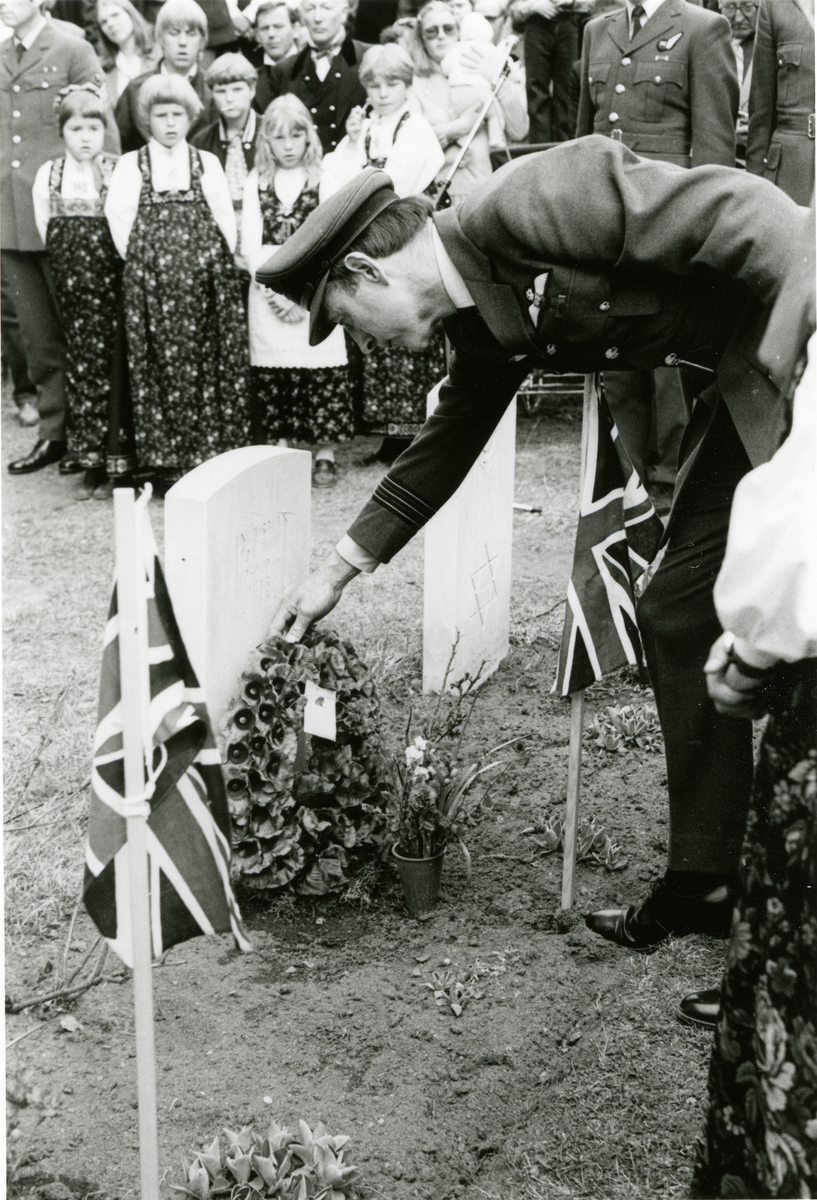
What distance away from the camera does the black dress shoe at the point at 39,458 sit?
7.68 meters

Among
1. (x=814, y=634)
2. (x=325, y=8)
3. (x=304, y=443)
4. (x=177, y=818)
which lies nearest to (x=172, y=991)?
(x=177, y=818)

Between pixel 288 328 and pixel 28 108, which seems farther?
pixel 28 108

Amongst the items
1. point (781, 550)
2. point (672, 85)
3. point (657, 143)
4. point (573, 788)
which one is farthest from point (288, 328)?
point (781, 550)

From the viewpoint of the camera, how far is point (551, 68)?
848cm

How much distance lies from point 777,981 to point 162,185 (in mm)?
5876

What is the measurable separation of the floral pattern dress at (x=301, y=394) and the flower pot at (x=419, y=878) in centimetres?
422

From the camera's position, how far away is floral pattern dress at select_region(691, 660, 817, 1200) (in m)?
1.66

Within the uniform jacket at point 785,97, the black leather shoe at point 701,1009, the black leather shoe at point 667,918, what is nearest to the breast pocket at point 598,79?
the uniform jacket at point 785,97

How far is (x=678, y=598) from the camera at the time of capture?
107 inches

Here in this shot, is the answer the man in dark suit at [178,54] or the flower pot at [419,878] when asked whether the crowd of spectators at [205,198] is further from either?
the flower pot at [419,878]

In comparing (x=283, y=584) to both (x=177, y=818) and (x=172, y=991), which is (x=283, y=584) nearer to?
(x=172, y=991)

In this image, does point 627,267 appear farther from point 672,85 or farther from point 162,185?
point 162,185

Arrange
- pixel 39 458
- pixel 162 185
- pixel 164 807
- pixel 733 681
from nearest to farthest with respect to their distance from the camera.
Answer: pixel 733 681 → pixel 164 807 → pixel 162 185 → pixel 39 458

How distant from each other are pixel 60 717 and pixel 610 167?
2.85m
